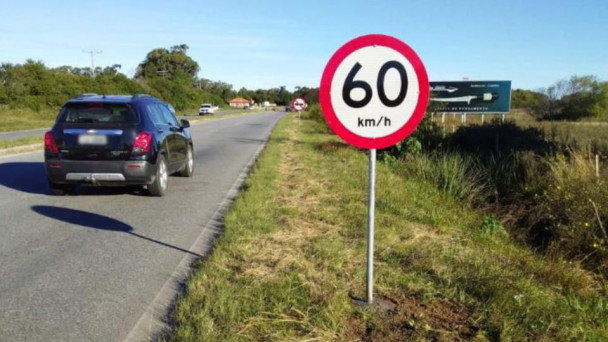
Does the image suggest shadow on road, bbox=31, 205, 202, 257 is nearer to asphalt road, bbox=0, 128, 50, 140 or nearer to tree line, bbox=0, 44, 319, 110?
asphalt road, bbox=0, 128, 50, 140

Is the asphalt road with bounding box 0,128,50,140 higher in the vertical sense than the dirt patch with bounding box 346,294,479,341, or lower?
lower

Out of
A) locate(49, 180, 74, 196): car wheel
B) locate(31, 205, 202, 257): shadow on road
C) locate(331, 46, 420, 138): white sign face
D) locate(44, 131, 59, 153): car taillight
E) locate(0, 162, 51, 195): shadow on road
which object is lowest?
locate(0, 162, 51, 195): shadow on road

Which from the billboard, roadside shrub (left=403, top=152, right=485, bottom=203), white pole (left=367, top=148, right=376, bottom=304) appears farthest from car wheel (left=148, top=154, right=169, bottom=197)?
the billboard

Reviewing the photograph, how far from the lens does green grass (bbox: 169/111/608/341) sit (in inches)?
132

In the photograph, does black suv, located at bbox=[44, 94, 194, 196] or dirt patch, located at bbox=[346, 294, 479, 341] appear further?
black suv, located at bbox=[44, 94, 194, 196]

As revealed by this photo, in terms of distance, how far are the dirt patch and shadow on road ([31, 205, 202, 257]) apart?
3.02 m

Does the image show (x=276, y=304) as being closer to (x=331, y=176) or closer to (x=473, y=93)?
(x=331, y=176)

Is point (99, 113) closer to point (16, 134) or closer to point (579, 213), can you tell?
point (579, 213)

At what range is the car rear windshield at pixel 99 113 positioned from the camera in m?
7.97

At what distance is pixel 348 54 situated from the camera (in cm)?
339

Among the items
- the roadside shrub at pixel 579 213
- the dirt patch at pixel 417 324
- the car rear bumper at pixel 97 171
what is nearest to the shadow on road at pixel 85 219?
the car rear bumper at pixel 97 171

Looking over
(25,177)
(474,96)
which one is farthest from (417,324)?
(474,96)

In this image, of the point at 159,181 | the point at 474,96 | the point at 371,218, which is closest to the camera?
the point at 371,218

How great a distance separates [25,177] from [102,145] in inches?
149
